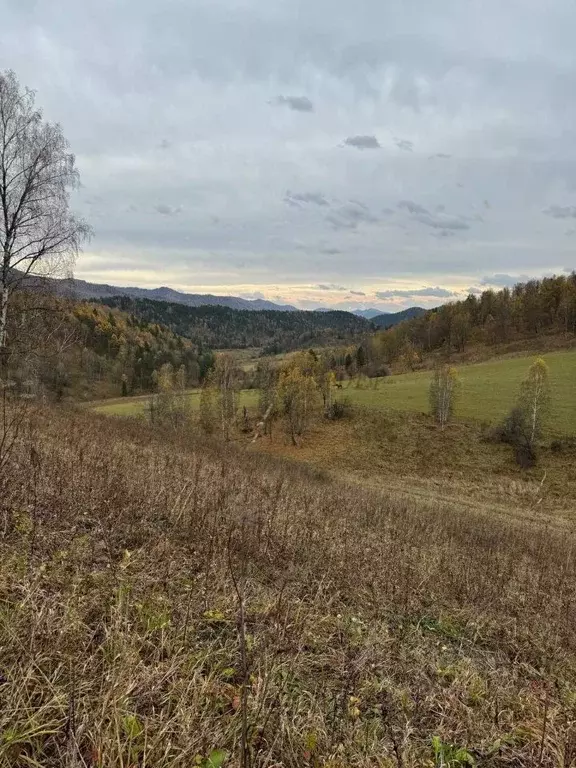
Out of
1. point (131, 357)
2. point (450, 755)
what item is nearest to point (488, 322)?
point (131, 357)

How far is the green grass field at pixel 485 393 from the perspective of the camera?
52312mm

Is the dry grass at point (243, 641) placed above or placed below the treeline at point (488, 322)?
below

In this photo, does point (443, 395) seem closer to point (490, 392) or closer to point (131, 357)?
point (490, 392)

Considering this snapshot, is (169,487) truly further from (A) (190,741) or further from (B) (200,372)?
(B) (200,372)

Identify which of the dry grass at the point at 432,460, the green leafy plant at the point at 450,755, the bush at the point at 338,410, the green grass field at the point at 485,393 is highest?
the green leafy plant at the point at 450,755

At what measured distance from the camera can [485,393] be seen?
6084cm

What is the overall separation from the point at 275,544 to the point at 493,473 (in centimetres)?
4119

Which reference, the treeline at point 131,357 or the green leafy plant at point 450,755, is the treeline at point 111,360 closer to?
the treeline at point 131,357

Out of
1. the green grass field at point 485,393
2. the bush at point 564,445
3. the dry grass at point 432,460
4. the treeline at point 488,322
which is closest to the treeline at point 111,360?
the dry grass at point 432,460

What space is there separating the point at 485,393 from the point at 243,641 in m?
65.0

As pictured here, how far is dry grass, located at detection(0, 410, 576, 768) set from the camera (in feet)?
7.23

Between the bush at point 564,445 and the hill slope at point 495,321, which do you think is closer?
the bush at point 564,445

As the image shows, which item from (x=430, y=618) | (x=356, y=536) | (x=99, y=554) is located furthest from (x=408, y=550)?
(x=99, y=554)

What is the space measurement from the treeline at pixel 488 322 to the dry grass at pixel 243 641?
95.3 metres
